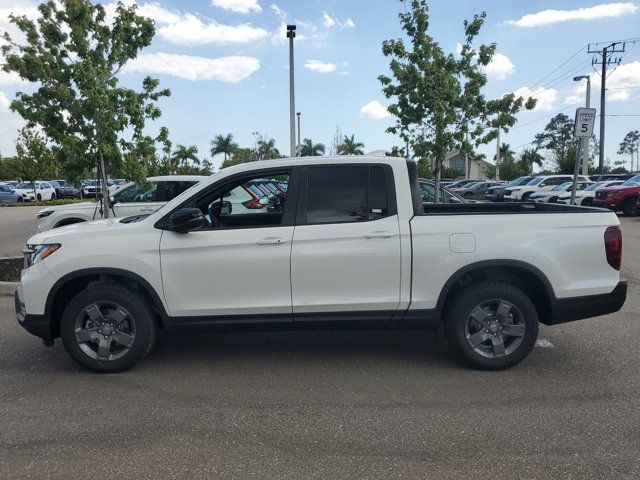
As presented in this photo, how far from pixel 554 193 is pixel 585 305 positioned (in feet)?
69.6

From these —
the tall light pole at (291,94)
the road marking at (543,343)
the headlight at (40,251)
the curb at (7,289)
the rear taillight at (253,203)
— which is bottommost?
the road marking at (543,343)

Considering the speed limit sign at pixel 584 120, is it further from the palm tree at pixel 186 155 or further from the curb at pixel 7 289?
the palm tree at pixel 186 155

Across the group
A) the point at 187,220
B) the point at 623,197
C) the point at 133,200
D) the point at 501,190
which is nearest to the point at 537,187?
the point at 501,190

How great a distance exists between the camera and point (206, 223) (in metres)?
4.47

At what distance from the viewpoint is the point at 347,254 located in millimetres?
4297

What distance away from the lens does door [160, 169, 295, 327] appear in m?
4.30

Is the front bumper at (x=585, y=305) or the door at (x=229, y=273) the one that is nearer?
the door at (x=229, y=273)

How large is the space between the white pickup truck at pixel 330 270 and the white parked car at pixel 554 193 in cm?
2024

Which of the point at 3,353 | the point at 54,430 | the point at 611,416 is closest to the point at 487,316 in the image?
the point at 611,416

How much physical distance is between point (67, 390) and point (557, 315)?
4.05 m

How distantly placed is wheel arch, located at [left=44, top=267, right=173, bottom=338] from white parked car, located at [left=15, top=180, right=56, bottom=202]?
33625mm

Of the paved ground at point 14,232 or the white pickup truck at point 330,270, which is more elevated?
the white pickup truck at point 330,270

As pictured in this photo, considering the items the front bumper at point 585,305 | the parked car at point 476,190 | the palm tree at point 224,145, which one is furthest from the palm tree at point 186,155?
the front bumper at point 585,305

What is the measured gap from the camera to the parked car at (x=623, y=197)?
19.5 m
